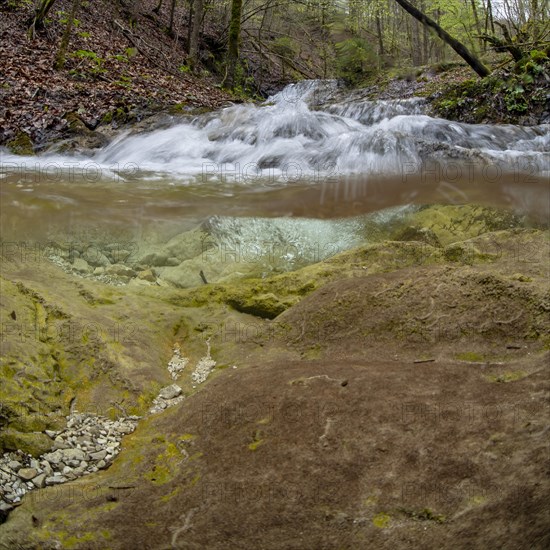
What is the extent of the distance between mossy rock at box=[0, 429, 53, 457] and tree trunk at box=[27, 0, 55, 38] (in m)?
12.7

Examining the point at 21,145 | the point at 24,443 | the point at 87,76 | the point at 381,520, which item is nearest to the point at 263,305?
the point at 24,443

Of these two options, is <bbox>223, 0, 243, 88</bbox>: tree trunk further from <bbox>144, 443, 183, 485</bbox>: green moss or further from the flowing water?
<bbox>144, 443, 183, 485</bbox>: green moss

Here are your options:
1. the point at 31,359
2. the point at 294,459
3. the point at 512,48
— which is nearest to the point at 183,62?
the point at 512,48

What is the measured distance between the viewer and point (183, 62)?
1655cm

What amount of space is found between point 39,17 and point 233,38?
4916mm

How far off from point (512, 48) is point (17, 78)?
32.4 ft

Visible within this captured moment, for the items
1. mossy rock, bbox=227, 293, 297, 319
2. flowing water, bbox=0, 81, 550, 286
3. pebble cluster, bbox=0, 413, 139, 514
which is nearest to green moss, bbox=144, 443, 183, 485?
pebble cluster, bbox=0, 413, 139, 514

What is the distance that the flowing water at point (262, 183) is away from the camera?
4.98m

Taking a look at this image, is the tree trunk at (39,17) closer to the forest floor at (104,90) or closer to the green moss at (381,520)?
the forest floor at (104,90)

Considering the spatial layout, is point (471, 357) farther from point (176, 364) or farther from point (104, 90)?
point (104, 90)

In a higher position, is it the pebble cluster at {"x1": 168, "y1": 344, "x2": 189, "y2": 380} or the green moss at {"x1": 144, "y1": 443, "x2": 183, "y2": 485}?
the pebble cluster at {"x1": 168, "y1": 344, "x2": 189, "y2": 380}

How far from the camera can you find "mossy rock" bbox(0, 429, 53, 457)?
8.15 ft

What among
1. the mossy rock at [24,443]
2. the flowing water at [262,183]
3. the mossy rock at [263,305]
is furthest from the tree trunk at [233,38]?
the mossy rock at [24,443]

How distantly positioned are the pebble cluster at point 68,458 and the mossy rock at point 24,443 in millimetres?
23
